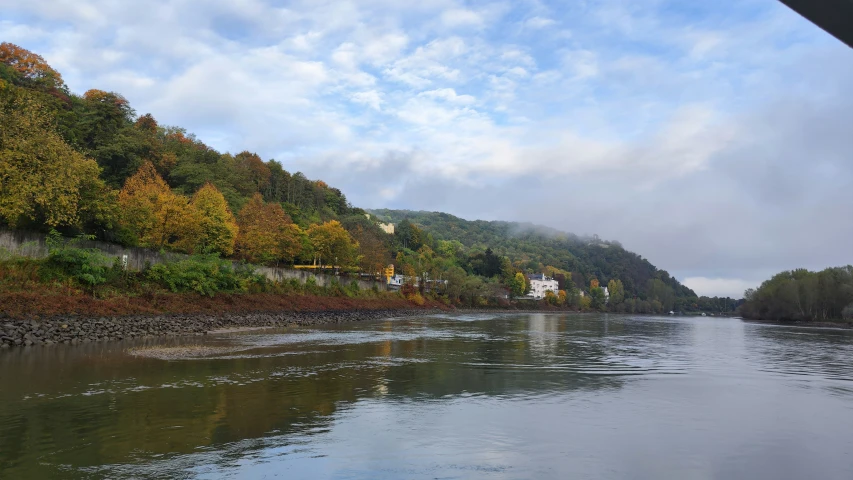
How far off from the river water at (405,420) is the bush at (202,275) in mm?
15329

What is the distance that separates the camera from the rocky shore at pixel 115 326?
2153 cm

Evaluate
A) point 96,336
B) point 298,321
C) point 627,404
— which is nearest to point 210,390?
point 627,404

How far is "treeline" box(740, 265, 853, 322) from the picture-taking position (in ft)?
289

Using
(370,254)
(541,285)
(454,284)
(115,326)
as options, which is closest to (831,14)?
(115,326)

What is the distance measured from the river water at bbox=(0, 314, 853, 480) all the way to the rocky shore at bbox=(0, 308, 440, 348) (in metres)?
1.47

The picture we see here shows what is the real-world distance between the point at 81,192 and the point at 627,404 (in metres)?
32.9

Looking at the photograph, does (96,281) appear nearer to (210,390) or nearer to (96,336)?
(96,336)

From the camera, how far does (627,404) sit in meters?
13.4

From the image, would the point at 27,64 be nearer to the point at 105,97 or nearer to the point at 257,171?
the point at 105,97

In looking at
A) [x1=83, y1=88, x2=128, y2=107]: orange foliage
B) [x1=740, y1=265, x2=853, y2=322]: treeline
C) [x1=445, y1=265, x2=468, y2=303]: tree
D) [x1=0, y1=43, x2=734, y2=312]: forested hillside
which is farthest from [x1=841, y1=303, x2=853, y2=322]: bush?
[x1=83, y1=88, x2=128, y2=107]: orange foliage

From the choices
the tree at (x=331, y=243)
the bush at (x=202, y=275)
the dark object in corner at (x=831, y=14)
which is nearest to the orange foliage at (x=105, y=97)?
the tree at (x=331, y=243)

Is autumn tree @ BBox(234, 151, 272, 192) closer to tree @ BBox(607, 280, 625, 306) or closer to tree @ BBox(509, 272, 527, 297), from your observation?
tree @ BBox(509, 272, 527, 297)

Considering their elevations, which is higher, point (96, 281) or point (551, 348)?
point (96, 281)

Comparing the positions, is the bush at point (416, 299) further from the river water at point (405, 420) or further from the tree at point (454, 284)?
the river water at point (405, 420)
